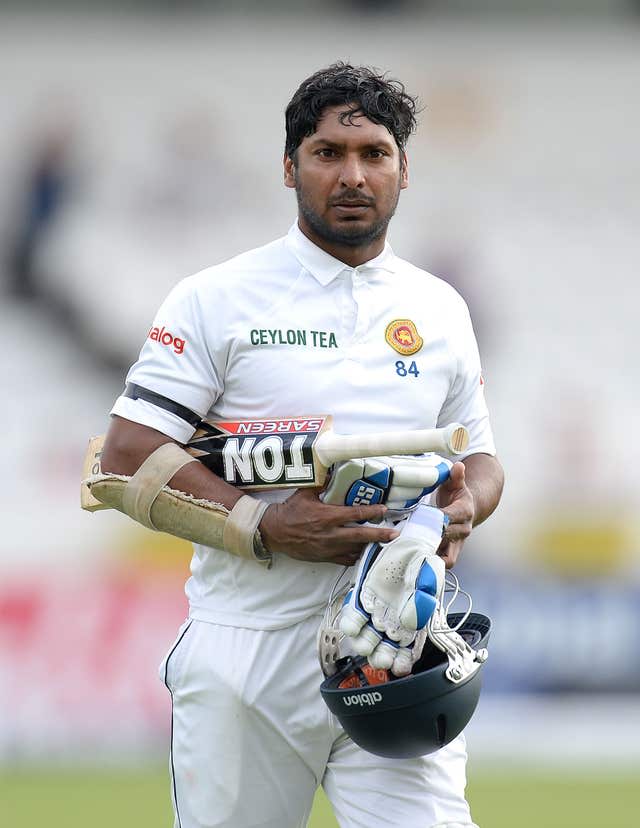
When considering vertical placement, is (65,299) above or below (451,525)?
above

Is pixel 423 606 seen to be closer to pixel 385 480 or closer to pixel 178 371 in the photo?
pixel 385 480

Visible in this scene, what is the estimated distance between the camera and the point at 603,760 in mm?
7152

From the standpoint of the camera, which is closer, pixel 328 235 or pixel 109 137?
pixel 328 235

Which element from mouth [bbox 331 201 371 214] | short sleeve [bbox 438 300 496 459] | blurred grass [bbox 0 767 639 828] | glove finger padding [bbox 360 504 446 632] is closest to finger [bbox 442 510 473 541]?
glove finger padding [bbox 360 504 446 632]

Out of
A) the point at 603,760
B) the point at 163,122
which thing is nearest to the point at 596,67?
the point at 163,122

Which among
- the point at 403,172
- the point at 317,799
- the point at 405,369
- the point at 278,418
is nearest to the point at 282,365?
the point at 278,418

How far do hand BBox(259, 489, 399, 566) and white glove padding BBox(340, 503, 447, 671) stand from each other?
0.06 meters

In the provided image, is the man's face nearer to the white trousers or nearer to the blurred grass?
the white trousers

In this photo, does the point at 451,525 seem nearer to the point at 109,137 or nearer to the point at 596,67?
the point at 109,137

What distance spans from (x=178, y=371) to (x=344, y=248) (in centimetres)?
41

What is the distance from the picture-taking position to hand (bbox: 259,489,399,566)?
8.34 feet

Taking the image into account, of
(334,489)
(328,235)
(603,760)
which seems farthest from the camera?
(603,760)

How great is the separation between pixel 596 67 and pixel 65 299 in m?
3.68

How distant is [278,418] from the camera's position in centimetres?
268
